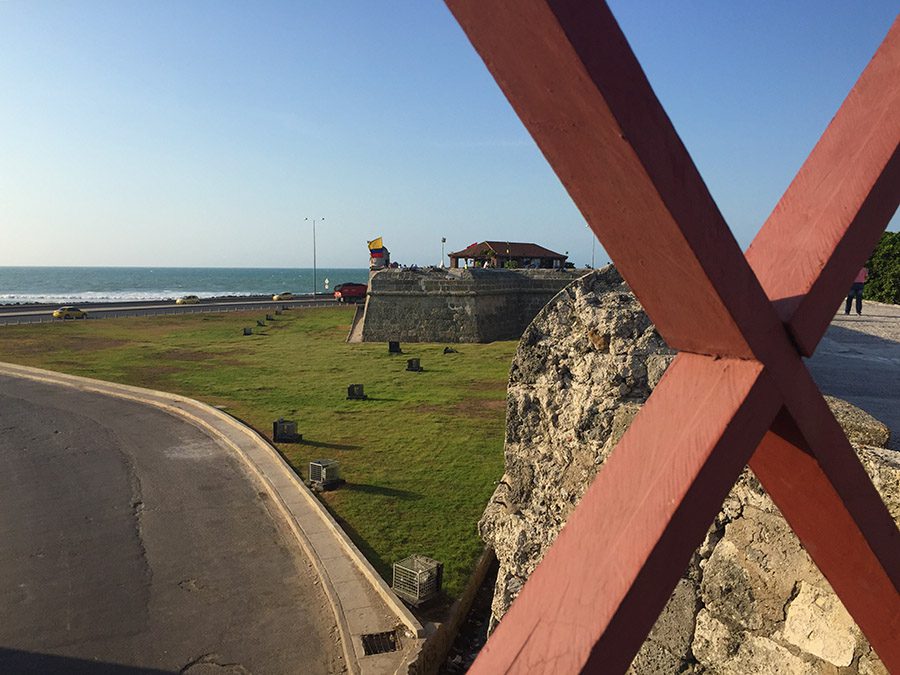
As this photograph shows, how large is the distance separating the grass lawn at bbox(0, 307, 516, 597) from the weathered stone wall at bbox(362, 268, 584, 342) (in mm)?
1452

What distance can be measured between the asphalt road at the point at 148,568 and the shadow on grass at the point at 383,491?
58.3 inches

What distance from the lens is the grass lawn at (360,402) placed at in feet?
32.3

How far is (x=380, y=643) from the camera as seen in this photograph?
22.3 feet

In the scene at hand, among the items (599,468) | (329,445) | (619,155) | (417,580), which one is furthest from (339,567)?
(619,155)

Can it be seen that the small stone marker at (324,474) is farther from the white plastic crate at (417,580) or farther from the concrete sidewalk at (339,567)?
the white plastic crate at (417,580)

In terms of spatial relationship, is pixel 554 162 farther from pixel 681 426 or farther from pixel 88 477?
pixel 88 477

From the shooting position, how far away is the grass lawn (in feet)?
32.3

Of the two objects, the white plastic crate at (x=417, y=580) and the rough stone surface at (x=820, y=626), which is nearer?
the rough stone surface at (x=820, y=626)

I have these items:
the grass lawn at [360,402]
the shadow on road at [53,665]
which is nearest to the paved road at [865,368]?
the grass lawn at [360,402]

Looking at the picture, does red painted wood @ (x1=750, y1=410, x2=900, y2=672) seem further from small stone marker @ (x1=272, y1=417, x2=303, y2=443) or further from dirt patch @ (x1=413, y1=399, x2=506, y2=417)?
dirt patch @ (x1=413, y1=399, x2=506, y2=417)

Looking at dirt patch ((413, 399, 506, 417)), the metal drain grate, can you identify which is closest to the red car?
dirt patch ((413, 399, 506, 417))

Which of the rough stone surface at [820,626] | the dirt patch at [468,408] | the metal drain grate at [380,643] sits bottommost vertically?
the metal drain grate at [380,643]

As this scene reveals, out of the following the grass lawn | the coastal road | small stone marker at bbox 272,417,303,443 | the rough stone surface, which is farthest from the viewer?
the coastal road

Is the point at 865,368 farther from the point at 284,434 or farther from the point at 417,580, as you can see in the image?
the point at 284,434
